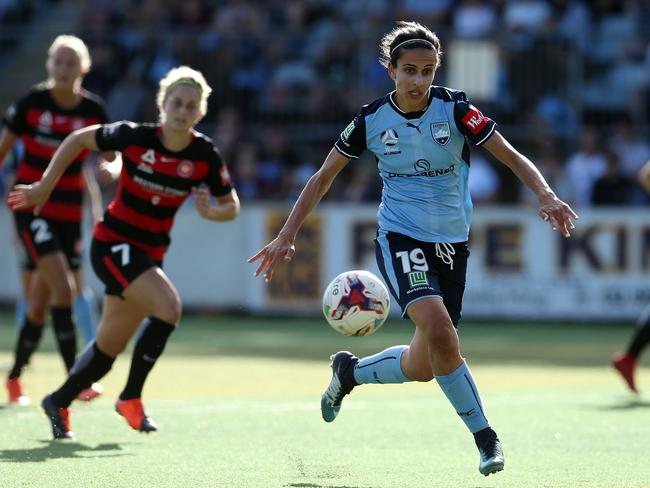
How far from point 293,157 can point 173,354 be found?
6.44m

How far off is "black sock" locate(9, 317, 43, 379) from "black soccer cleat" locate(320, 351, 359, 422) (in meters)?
3.14

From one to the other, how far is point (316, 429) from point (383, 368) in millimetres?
1304

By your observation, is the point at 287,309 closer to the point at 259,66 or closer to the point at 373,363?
the point at 259,66

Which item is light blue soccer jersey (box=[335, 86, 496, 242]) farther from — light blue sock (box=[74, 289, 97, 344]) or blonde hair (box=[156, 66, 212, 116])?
light blue sock (box=[74, 289, 97, 344])

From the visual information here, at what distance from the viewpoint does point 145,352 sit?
8.41 m

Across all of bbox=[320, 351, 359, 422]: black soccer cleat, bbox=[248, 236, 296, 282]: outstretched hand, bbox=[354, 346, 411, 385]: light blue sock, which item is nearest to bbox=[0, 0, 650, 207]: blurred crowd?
bbox=[320, 351, 359, 422]: black soccer cleat

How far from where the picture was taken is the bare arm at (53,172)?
27.2ft

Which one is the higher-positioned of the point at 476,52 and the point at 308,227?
the point at 476,52

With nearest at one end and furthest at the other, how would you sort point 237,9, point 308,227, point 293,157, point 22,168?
point 22,168, point 308,227, point 293,157, point 237,9

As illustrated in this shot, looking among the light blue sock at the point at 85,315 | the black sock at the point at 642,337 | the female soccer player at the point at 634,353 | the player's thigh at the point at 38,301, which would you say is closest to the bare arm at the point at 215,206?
the player's thigh at the point at 38,301

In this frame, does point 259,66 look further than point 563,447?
Yes

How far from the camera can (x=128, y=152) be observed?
27.6 feet

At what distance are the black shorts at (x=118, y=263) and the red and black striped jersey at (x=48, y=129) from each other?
209cm

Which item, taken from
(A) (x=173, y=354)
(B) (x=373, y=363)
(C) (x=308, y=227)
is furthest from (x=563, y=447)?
(C) (x=308, y=227)
